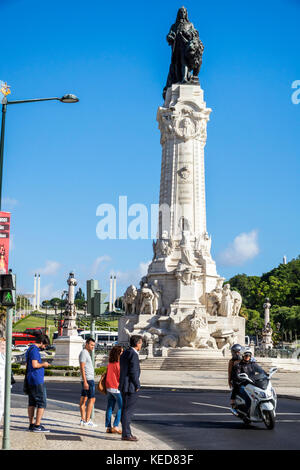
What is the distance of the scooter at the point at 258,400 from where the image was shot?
1477 cm

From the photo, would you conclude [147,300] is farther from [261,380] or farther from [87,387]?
[87,387]

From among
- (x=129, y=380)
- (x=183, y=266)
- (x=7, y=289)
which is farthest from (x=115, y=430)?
(x=183, y=266)

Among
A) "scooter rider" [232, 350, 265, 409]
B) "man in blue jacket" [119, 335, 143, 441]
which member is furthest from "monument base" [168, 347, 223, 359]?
"man in blue jacket" [119, 335, 143, 441]

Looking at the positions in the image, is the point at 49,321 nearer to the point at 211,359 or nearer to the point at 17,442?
the point at 211,359

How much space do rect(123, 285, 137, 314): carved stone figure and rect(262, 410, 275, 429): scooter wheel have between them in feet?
113

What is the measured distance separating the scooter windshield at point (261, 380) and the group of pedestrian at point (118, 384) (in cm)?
302

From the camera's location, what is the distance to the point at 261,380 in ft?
49.3

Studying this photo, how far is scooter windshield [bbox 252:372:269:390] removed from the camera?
14914 mm

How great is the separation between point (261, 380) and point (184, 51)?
145ft

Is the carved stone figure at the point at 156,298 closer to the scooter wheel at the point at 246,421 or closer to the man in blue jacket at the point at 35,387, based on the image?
the scooter wheel at the point at 246,421

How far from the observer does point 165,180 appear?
51406 millimetres
